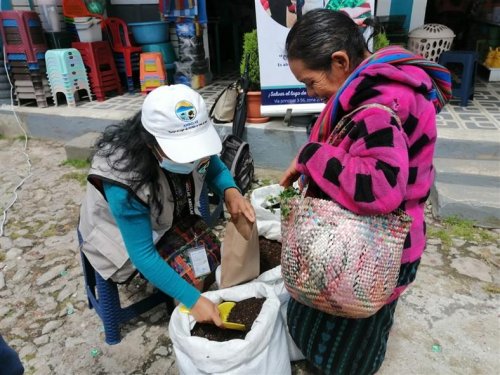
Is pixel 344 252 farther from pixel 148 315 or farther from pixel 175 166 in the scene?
pixel 148 315

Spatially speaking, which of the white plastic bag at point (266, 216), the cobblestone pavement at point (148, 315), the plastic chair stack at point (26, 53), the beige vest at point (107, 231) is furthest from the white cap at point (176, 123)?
the plastic chair stack at point (26, 53)

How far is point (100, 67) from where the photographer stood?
537 cm

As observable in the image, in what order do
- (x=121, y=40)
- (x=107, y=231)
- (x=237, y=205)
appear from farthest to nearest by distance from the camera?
(x=121, y=40) < (x=237, y=205) < (x=107, y=231)

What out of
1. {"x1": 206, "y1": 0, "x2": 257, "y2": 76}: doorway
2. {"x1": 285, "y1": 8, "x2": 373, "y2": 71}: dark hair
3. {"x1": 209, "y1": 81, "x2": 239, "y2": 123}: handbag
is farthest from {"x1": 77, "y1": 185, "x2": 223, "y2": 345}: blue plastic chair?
{"x1": 206, "y1": 0, "x2": 257, "y2": 76}: doorway

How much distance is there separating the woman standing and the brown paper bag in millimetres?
691

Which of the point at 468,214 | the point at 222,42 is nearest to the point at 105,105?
the point at 222,42

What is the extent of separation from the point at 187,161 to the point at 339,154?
58 centimetres

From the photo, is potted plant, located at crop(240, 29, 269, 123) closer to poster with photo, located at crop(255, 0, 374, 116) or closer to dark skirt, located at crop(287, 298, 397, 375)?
poster with photo, located at crop(255, 0, 374, 116)

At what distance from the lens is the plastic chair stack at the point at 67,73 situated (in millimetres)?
4824

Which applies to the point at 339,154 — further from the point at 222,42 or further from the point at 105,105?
the point at 222,42

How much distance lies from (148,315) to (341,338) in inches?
47.9

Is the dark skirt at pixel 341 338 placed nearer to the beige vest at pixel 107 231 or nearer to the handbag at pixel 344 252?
the handbag at pixel 344 252

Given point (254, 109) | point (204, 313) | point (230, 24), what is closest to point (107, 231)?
point (204, 313)

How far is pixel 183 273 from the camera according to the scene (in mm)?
1974
